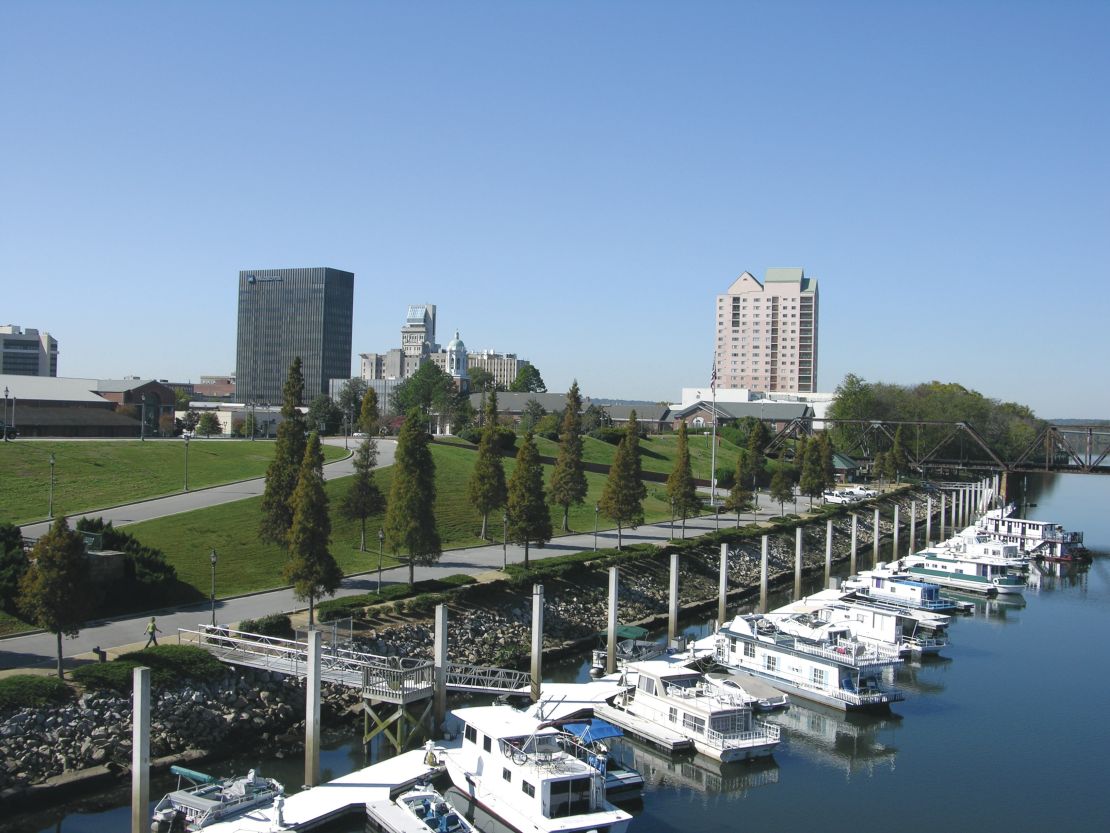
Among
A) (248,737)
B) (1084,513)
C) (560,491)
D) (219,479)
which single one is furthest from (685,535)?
(1084,513)

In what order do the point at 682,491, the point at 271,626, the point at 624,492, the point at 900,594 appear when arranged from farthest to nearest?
the point at 682,491
the point at 624,492
the point at 900,594
the point at 271,626

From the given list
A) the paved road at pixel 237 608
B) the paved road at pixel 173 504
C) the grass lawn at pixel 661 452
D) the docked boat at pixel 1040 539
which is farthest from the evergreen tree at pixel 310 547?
the docked boat at pixel 1040 539

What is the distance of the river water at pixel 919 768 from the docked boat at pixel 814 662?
2.88ft

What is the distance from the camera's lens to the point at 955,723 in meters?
38.7

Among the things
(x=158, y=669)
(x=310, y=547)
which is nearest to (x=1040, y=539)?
(x=310, y=547)

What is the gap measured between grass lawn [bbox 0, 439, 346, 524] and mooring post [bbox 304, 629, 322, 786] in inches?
1147

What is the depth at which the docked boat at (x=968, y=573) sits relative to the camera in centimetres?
6831

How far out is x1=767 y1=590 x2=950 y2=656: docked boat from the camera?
48125 millimetres

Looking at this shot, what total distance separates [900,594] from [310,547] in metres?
39.1

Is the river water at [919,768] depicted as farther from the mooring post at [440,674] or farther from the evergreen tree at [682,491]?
the evergreen tree at [682,491]

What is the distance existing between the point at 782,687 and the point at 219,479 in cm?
4381

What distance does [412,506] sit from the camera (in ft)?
155

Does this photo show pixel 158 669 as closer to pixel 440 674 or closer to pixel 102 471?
pixel 440 674

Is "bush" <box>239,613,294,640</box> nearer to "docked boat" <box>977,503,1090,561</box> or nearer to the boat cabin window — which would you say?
the boat cabin window
